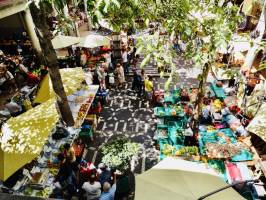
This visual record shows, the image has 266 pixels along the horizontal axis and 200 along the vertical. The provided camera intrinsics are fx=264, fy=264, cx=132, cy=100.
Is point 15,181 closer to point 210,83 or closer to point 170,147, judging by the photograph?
point 170,147

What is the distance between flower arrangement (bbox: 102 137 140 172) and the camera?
9.93m

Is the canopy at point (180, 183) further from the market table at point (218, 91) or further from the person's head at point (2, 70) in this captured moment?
the person's head at point (2, 70)

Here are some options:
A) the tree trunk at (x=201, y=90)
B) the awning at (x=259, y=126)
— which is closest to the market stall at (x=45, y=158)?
the tree trunk at (x=201, y=90)

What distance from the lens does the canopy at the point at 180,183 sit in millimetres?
5024

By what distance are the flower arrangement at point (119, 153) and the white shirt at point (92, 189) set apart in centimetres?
150

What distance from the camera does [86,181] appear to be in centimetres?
912

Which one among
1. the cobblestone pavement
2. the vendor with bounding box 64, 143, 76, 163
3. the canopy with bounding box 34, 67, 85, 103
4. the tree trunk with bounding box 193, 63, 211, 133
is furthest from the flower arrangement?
the canopy with bounding box 34, 67, 85, 103

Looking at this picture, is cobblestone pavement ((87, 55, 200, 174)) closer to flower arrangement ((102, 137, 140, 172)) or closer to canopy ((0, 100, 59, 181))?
flower arrangement ((102, 137, 140, 172))

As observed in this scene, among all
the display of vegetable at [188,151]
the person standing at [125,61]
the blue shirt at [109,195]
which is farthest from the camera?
the person standing at [125,61]

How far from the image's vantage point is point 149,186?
547 centimetres

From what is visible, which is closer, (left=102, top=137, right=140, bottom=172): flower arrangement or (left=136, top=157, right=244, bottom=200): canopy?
(left=136, top=157, right=244, bottom=200): canopy

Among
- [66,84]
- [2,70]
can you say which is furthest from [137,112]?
[2,70]

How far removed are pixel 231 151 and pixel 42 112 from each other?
22.1 ft

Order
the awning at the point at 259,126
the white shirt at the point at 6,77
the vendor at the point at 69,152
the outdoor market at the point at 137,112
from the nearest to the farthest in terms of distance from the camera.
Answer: the outdoor market at the point at 137,112 → the awning at the point at 259,126 → the vendor at the point at 69,152 → the white shirt at the point at 6,77
